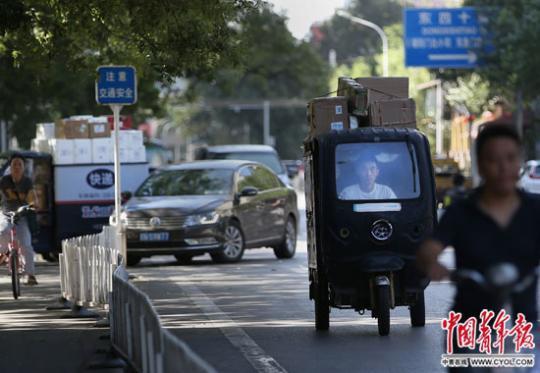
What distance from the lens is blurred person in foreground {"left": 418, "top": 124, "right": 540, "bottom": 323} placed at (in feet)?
22.4

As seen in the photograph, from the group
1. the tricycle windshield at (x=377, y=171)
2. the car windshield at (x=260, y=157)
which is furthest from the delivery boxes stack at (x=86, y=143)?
the tricycle windshield at (x=377, y=171)

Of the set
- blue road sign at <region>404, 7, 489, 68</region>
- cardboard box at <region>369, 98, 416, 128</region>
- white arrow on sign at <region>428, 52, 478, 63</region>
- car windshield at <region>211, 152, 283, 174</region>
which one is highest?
blue road sign at <region>404, 7, 489, 68</region>

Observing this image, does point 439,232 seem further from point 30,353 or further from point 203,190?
point 203,190

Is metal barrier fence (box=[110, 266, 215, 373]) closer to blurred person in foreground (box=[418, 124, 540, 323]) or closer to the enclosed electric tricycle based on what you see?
blurred person in foreground (box=[418, 124, 540, 323])

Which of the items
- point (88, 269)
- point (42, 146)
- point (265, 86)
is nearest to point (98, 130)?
point (42, 146)

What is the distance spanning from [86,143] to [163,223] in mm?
3606

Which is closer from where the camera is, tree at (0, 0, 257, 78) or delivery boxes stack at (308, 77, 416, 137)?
delivery boxes stack at (308, 77, 416, 137)

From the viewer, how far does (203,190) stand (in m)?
25.7

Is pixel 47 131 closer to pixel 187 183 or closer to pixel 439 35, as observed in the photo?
pixel 187 183

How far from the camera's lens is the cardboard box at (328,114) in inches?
619

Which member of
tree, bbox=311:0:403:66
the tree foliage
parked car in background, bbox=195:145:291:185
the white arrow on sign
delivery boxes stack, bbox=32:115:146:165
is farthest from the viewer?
tree, bbox=311:0:403:66

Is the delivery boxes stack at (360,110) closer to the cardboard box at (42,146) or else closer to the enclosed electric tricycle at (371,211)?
the enclosed electric tricycle at (371,211)

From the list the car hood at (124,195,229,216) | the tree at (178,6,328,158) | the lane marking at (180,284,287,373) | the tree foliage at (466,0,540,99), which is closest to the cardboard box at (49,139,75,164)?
the car hood at (124,195,229,216)

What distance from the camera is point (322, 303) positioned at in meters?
14.4
